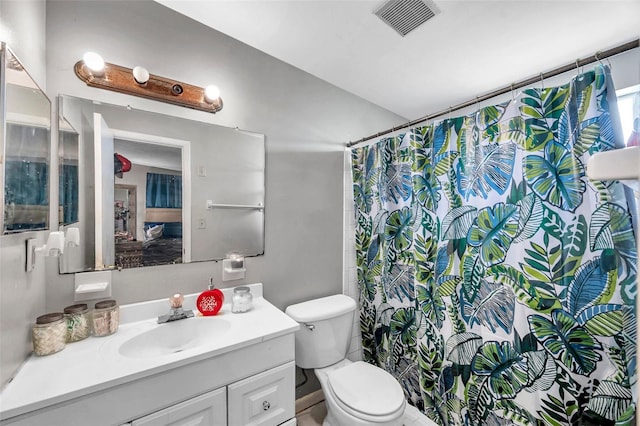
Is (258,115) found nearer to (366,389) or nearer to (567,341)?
(366,389)

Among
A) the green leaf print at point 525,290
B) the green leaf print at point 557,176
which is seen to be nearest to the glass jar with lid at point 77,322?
the green leaf print at point 525,290

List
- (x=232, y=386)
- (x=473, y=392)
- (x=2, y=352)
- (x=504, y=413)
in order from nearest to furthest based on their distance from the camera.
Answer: (x=2, y=352) < (x=232, y=386) < (x=504, y=413) < (x=473, y=392)

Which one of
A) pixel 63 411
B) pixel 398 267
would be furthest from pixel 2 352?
pixel 398 267

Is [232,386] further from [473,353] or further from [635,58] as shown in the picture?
[635,58]

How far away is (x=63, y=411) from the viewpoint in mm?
782

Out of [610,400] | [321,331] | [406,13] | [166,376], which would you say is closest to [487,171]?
[406,13]

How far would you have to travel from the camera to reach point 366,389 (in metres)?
1.40

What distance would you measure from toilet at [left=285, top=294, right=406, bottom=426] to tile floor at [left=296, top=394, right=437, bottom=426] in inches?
6.2

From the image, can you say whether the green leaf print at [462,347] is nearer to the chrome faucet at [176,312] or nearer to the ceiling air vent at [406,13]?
the chrome faucet at [176,312]

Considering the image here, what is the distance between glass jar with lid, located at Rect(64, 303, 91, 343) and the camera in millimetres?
1052

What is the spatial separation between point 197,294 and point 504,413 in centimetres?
165

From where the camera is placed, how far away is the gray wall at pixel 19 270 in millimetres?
792

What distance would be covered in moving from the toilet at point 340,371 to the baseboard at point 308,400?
0.23 metres

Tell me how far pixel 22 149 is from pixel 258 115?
108 centimetres
